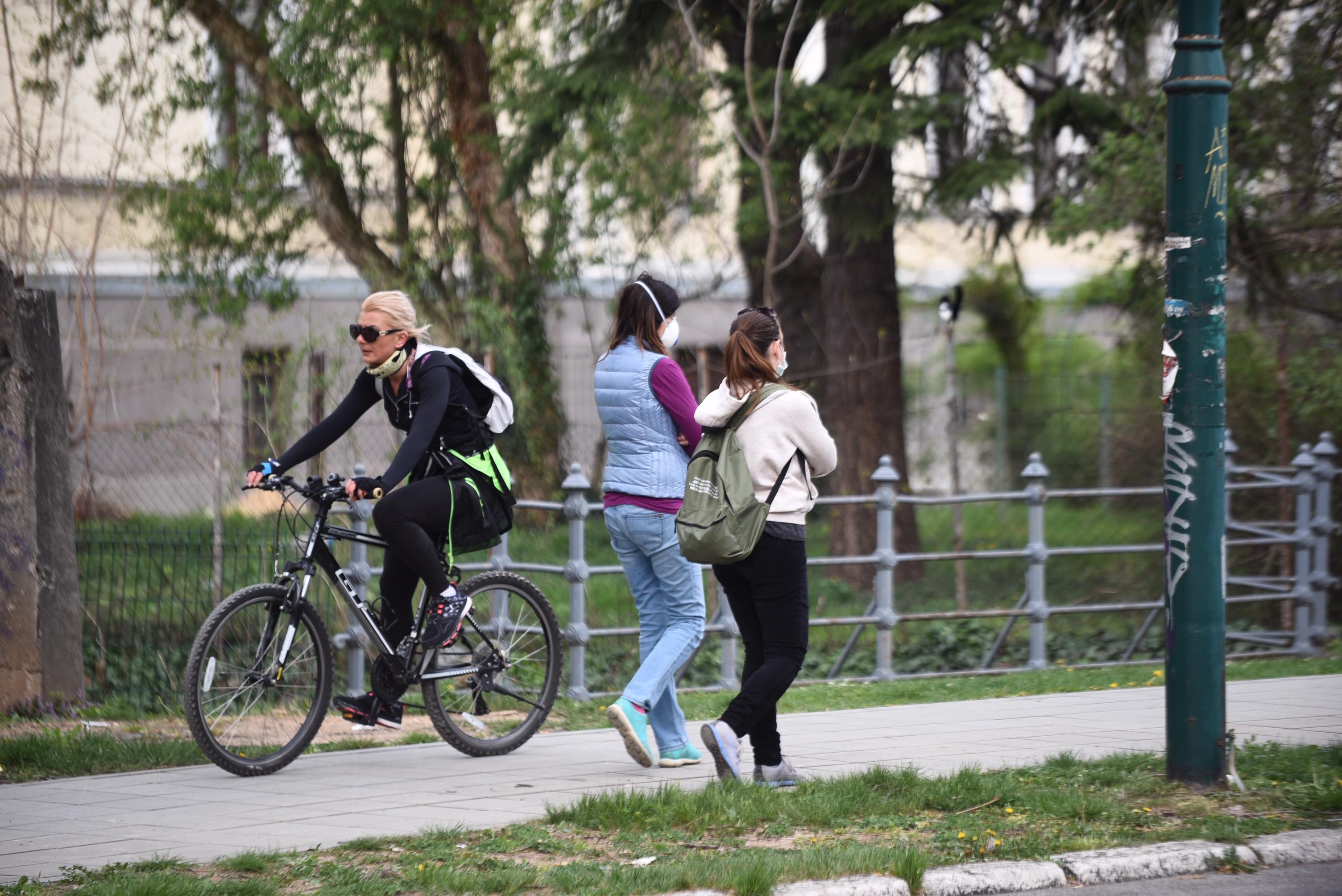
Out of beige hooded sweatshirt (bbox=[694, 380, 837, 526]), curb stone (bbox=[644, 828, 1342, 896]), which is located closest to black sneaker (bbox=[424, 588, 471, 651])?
beige hooded sweatshirt (bbox=[694, 380, 837, 526])

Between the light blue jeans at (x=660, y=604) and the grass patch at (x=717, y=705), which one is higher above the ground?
the light blue jeans at (x=660, y=604)

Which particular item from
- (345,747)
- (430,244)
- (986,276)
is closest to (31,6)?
(430,244)

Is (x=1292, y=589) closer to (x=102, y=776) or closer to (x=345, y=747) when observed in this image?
(x=345, y=747)

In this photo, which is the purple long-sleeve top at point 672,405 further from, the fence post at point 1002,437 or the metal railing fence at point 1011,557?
the fence post at point 1002,437

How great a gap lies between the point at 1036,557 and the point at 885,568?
1289mm

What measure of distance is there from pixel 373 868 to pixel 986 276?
21440 millimetres

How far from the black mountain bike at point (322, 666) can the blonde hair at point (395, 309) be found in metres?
0.71

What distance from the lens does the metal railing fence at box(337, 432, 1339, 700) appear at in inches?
375

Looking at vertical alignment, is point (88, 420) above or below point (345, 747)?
above

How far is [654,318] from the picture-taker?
6602mm

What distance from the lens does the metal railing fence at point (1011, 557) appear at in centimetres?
953

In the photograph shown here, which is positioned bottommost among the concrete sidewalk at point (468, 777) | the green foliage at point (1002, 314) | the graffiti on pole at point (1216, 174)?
the concrete sidewalk at point (468, 777)

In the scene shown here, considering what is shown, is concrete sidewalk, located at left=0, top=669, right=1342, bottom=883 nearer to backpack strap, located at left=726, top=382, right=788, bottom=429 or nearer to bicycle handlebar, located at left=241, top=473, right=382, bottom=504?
bicycle handlebar, located at left=241, top=473, right=382, bottom=504

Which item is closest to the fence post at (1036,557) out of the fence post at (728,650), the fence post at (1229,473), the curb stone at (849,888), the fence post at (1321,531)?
the fence post at (1229,473)
